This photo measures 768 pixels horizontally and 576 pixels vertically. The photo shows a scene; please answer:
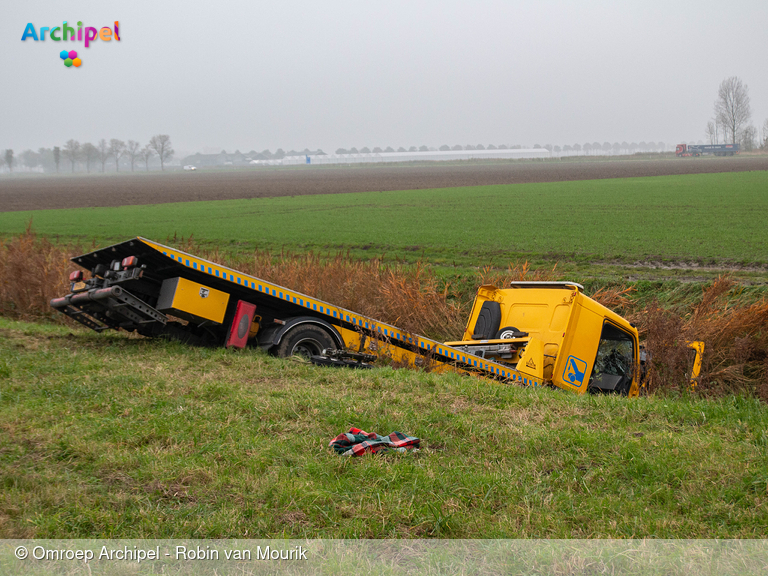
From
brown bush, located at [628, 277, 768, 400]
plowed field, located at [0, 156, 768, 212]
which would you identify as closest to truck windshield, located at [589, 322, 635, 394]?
brown bush, located at [628, 277, 768, 400]

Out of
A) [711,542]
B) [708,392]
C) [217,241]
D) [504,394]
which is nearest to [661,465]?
[711,542]

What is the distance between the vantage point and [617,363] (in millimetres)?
9820

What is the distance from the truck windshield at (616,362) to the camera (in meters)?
9.66

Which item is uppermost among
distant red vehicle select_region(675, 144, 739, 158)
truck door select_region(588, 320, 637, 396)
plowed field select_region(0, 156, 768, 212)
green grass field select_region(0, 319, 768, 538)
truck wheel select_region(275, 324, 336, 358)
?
distant red vehicle select_region(675, 144, 739, 158)

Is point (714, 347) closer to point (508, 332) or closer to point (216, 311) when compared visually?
point (508, 332)

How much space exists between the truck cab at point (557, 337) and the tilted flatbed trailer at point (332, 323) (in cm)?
2

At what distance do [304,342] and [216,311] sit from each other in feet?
4.34

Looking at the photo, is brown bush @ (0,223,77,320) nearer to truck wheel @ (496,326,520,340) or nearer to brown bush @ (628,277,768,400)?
truck wheel @ (496,326,520,340)

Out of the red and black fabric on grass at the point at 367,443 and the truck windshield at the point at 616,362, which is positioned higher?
the red and black fabric on grass at the point at 367,443

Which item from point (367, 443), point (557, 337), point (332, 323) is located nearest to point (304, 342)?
point (332, 323)

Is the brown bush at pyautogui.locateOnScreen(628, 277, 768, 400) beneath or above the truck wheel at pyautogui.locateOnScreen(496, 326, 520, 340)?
beneath

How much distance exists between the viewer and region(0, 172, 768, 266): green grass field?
21.6 metres

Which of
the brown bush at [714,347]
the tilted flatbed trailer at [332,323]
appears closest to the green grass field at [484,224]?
the brown bush at [714,347]

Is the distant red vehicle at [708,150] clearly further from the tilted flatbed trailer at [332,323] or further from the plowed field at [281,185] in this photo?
the tilted flatbed trailer at [332,323]
